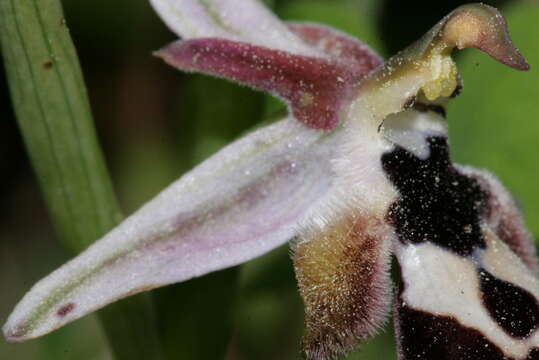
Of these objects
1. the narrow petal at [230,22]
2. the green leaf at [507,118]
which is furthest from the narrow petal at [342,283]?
the green leaf at [507,118]

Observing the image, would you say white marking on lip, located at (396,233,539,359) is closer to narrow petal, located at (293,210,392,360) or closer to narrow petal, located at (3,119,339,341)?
narrow petal, located at (293,210,392,360)

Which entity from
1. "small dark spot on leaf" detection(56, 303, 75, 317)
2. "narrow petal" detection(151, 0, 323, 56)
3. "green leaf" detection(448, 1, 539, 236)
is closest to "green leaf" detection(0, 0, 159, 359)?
"narrow petal" detection(151, 0, 323, 56)

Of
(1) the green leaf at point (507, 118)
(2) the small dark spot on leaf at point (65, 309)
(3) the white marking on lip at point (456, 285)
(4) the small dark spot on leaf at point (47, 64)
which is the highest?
(4) the small dark spot on leaf at point (47, 64)

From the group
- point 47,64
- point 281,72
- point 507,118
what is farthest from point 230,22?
point 507,118

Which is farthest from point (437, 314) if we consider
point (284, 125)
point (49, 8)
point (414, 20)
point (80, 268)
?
point (414, 20)

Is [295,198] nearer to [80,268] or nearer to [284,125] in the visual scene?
[284,125]

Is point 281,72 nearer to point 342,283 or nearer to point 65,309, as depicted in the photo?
point 342,283

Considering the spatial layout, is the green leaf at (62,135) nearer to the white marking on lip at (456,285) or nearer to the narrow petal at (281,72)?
the narrow petal at (281,72)
